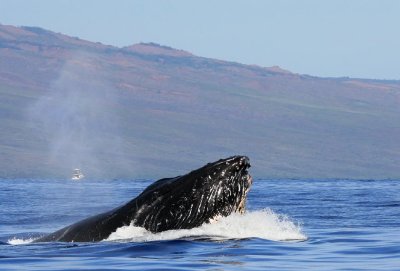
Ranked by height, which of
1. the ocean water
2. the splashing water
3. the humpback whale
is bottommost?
the ocean water

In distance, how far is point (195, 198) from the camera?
56.5 ft

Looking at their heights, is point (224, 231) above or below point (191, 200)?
below

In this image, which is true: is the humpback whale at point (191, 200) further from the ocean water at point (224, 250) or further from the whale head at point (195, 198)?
the ocean water at point (224, 250)

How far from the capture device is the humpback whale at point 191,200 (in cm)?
1725

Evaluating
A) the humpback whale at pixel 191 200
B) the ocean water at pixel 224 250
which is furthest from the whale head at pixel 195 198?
the ocean water at pixel 224 250

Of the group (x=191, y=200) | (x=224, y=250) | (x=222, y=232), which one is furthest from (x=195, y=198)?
(x=224, y=250)

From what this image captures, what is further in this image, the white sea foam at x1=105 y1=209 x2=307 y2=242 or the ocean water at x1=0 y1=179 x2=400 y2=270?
the white sea foam at x1=105 y1=209 x2=307 y2=242

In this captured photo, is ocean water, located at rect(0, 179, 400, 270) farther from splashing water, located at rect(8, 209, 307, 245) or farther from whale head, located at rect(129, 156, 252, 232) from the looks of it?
whale head, located at rect(129, 156, 252, 232)

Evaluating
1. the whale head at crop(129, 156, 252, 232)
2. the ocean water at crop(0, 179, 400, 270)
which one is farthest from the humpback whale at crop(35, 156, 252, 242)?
the ocean water at crop(0, 179, 400, 270)

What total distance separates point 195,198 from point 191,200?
0.20 ft

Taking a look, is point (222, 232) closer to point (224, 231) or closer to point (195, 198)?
point (224, 231)

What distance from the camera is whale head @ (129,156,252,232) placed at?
1725 cm

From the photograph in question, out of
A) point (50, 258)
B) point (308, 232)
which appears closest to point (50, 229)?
point (308, 232)

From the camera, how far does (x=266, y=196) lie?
42125mm
